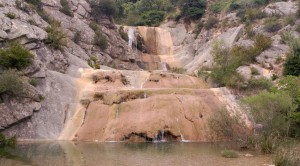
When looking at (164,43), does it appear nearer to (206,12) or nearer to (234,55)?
(206,12)

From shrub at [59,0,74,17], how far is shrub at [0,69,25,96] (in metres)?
27.0

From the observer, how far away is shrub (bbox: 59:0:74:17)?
191 ft

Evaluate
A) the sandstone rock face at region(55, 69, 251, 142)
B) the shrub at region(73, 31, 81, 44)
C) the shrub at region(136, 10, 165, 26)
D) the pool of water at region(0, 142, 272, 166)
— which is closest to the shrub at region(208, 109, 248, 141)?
the pool of water at region(0, 142, 272, 166)

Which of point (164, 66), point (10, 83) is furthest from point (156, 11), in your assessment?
point (10, 83)

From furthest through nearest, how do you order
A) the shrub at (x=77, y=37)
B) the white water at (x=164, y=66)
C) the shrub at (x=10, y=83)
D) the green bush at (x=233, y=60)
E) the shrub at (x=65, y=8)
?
the white water at (x=164, y=66)
the shrub at (x=65, y=8)
the shrub at (x=77, y=37)
the green bush at (x=233, y=60)
the shrub at (x=10, y=83)

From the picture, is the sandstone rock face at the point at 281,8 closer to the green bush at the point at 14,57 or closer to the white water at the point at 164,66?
the white water at the point at 164,66

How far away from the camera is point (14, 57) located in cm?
3516

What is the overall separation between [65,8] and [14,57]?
81.7 ft

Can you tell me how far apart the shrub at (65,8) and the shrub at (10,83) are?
2701 centimetres

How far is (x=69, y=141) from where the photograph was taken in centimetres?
3244

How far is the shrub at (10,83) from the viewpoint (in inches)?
1251

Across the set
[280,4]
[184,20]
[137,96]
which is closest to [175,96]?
[137,96]

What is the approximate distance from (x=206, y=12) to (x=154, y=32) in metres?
13.3

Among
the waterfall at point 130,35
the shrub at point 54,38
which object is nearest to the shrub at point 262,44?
the waterfall at point 130,35
